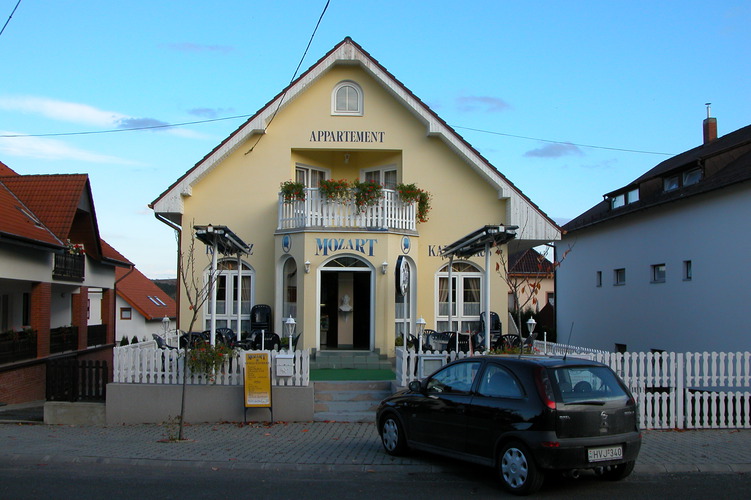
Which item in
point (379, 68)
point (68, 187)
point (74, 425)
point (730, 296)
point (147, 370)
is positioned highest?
point (379, 68)

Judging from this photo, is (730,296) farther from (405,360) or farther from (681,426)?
(405,360)

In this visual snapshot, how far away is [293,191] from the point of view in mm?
19359

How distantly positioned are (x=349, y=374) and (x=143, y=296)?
36.1 meters

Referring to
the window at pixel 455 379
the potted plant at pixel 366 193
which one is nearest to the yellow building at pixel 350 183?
the potted plant at pixel 366 193

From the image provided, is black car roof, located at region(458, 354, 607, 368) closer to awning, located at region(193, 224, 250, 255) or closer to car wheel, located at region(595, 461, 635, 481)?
car wheel, located at region(595, 461, 635, 481)

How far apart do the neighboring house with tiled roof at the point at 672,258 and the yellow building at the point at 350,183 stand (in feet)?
15.8

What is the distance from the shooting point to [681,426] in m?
13.2

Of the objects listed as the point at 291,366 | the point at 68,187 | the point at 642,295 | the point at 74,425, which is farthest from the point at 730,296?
the point at 68,187

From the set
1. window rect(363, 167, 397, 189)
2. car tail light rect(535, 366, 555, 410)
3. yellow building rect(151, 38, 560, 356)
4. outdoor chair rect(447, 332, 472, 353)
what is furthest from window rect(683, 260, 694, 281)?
car tail light rect(535, 366, 555, 410)

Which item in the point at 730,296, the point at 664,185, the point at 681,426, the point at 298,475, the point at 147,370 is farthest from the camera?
the point at 664,185

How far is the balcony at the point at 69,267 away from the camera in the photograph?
2103 centimetres

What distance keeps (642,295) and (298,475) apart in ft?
61.4

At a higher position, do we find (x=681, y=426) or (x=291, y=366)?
(x=291, y=366)

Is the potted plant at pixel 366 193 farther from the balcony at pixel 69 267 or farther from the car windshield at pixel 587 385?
the car windshield at pixel 587 385
